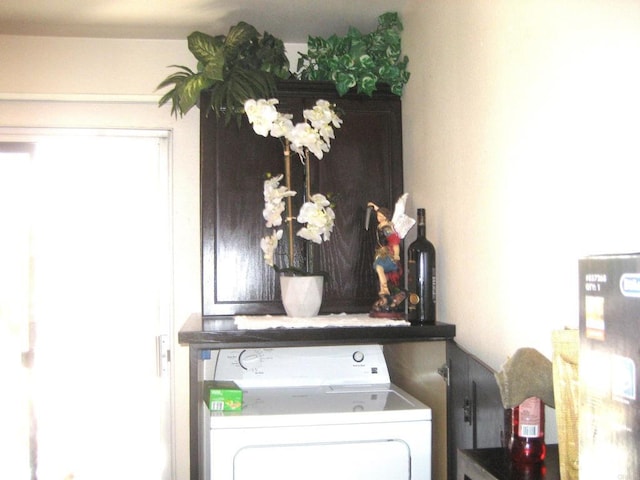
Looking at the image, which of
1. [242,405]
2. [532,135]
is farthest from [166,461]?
[532,135]

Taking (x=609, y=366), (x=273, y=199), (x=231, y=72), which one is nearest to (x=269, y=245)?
(x=273, y=199)

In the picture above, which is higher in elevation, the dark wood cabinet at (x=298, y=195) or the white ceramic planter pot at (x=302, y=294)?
the dark wood cabinet at (x=298, y=195)

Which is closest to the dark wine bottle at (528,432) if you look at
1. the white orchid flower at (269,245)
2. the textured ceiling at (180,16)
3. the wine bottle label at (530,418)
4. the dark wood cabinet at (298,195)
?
the wine bottle label at (530,418)

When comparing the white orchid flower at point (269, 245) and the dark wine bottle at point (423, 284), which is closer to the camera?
the dark wine bottle at point (423, 284)

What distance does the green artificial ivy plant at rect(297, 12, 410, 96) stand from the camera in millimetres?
2631

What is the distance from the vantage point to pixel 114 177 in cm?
311

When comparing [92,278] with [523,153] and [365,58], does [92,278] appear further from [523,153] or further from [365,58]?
[523,153]

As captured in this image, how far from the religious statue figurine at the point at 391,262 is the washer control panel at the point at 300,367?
0.32 meters

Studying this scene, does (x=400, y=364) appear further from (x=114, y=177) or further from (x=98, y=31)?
(x=98, y=31)

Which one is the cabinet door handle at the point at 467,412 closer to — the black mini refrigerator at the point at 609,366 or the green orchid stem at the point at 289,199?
the green orchid stem at the point at 289,199

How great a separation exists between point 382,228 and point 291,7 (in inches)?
37.9

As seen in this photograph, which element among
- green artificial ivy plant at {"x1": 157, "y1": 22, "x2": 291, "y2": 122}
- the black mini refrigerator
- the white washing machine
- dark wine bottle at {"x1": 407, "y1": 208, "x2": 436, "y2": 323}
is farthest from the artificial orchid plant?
the black mini refrigerator

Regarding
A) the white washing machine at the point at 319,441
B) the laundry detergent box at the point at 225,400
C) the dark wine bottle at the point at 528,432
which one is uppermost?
the dark wine bottle at the point at 528,432

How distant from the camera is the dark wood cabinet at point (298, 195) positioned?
264cm
